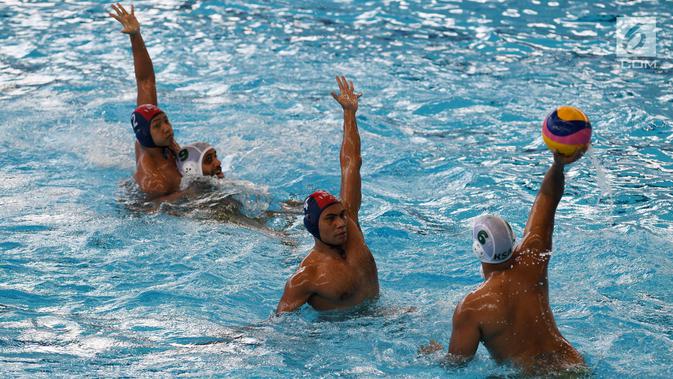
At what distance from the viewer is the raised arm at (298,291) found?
216 inches

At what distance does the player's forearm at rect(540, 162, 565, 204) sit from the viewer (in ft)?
14.8

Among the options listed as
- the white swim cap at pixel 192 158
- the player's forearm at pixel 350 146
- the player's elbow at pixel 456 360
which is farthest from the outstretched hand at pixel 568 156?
the white swim cap at pixel 192 158

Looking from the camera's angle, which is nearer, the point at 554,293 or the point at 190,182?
the point at 554,293

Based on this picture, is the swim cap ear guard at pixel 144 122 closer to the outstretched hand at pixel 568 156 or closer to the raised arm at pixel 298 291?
the raised arm at pixel 298 291

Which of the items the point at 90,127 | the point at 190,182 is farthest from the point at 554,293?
the point at 90,127

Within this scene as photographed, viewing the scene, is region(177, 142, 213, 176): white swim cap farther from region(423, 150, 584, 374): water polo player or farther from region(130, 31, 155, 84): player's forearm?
region(423, 150, 584, 374): water polo player

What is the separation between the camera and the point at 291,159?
903cm

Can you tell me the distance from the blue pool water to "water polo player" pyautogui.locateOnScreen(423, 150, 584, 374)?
0.20 meters

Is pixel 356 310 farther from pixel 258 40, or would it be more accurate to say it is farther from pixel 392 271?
pixel 258 40

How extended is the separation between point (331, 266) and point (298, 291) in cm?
26

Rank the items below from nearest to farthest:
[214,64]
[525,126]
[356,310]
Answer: [356,310], [525,126], [214,64]

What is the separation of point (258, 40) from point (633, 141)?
231 inches

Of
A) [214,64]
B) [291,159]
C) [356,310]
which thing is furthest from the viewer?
[214,64]

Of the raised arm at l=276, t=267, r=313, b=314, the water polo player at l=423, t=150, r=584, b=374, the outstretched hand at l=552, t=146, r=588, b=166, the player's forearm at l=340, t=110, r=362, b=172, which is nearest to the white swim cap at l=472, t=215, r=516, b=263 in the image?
the water polo player at l=423, t=150, r=584, b=374
